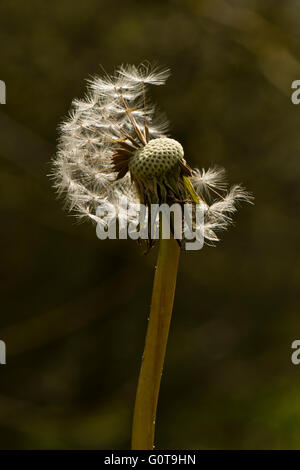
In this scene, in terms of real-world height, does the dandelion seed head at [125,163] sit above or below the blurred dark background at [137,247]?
below

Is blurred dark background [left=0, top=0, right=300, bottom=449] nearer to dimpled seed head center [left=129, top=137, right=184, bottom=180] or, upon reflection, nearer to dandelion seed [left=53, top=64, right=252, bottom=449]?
dandelion seed [left=53, top=64, right=252, bottom=449]

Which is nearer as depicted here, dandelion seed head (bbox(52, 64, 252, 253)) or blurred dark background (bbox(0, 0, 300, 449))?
dandelion seed head (bbox(52, 64, 252, 253))

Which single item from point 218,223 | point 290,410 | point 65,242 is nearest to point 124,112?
point 218,223

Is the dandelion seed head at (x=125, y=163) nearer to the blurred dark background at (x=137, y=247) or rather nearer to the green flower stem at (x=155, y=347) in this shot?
the green flower stem at (x=155, y=347)

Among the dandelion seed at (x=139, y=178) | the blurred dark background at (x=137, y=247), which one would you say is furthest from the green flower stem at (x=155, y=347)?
the blurred dark background at (x=137, y=247)

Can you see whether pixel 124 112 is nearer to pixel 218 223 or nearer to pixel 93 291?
pixel 218 223

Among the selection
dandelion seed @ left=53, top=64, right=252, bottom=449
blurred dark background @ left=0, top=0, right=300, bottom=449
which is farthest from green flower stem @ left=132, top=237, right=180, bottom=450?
blurred dark background @ left=0, top=0, right=300, bottom=449

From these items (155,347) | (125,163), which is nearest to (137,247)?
(125,163)
